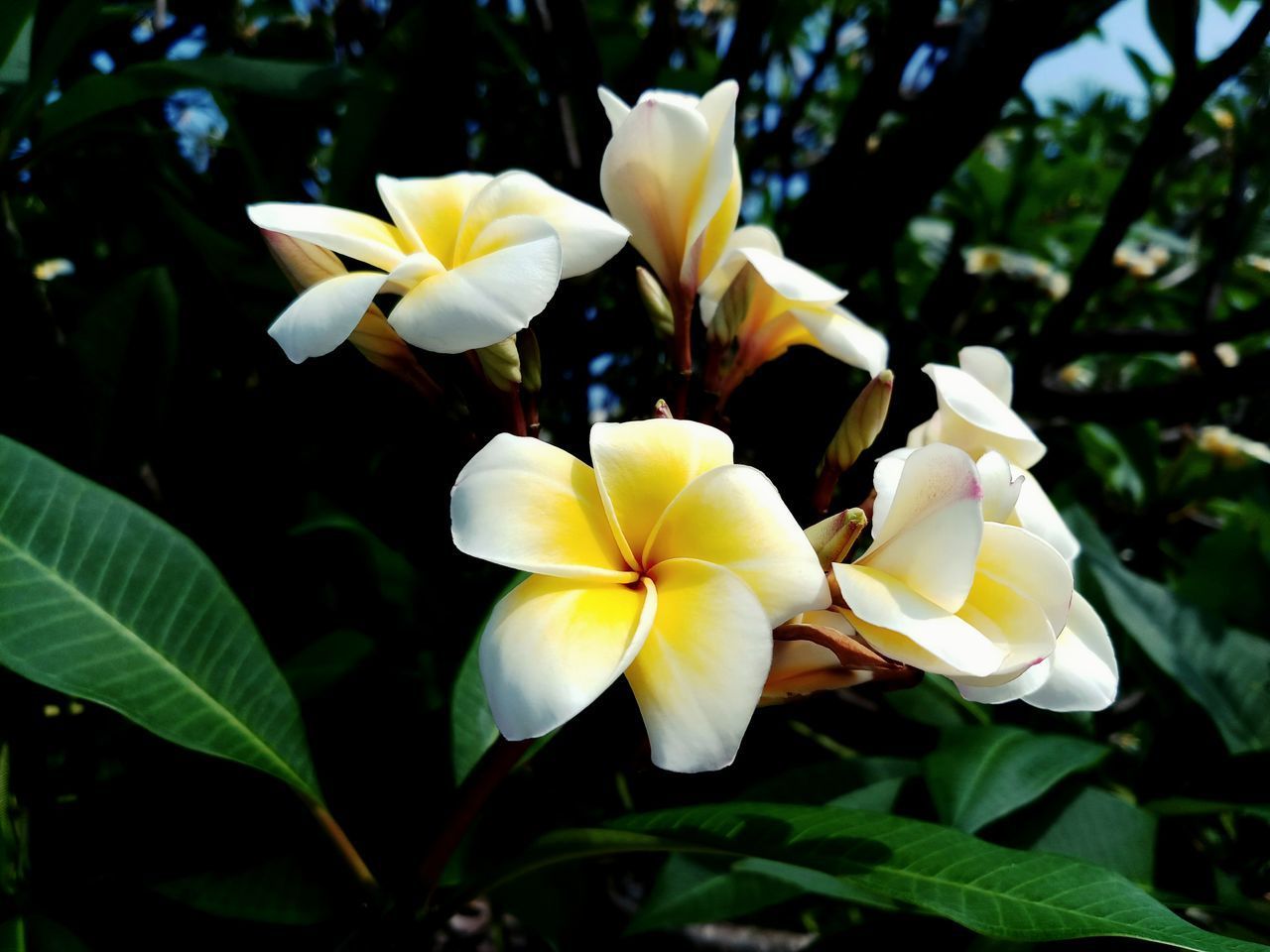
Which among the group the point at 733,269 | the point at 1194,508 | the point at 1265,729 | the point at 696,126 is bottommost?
the point at 1194,508

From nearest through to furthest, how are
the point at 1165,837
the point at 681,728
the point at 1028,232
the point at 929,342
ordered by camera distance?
the point at 681,728, the point at 1165,837, the point at 929,342, the point at 1028,232

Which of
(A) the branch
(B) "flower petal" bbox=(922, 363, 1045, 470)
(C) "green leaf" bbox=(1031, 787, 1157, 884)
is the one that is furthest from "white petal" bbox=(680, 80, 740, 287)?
(A) the branch

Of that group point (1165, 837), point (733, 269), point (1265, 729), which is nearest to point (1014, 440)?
point (733, 269)

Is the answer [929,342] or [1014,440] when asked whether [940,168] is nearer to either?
[929,342]

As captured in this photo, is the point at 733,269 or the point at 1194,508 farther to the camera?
the point at 1194,508

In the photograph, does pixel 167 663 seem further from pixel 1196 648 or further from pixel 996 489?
pixel 1196 648

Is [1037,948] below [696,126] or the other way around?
below
